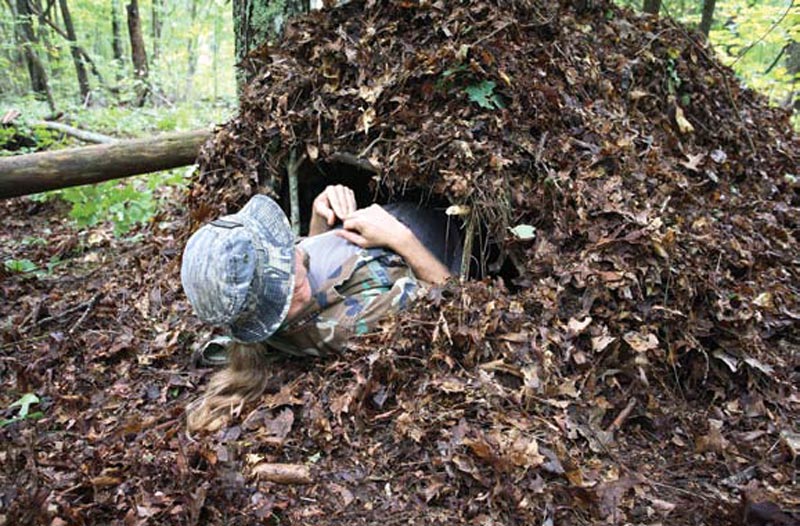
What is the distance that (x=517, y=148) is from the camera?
3900 millimetres

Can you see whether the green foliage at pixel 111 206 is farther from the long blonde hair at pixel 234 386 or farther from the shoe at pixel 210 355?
the long blonde hair at pixel 234 386

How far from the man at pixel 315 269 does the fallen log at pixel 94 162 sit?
224 centimetres

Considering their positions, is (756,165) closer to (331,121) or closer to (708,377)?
(708,377)

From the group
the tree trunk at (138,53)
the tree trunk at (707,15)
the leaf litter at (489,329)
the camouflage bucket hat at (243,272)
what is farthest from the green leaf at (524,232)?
the tree trunk at (138,53)

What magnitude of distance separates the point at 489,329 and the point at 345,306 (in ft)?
2.92

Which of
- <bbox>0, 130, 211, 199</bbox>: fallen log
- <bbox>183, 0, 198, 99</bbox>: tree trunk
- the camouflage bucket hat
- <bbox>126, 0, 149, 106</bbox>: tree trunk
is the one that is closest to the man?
the camouflage bucket hat

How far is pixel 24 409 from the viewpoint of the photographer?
3746 millimetres

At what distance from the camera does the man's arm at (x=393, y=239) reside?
383cm

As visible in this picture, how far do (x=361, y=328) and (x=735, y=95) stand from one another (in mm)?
4579

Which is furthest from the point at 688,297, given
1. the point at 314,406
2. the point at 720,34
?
the point at 720,34

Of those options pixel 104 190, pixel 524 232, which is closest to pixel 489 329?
pixel 524 232

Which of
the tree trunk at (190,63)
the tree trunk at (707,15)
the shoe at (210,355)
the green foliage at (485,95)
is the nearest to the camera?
the green foliage at (485,95)

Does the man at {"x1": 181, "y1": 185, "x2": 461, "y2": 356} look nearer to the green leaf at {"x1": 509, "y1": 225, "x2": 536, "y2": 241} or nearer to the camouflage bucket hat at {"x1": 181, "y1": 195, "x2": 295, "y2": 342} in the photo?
the camouflage bucket hat at {"x1": 181, "y1": 195, "x2": 295, "y2": 342}

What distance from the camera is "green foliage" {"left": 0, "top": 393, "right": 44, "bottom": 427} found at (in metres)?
3.65
